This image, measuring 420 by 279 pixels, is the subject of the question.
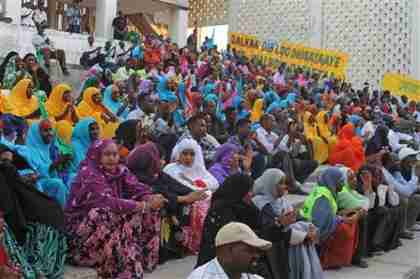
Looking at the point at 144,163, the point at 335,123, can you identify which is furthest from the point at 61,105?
the point at 335,123

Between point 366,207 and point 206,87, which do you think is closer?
point 366,207

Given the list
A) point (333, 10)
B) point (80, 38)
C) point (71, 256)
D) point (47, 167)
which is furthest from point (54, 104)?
point (333, 10)

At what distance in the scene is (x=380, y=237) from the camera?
→ 655cm

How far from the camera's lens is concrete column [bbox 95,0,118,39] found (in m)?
16.8

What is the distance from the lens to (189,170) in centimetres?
539

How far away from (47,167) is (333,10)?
18.1 metres

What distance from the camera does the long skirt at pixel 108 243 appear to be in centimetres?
404

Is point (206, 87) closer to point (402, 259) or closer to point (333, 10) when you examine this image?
point (402, 259)

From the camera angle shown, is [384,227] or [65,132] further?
[384,227]

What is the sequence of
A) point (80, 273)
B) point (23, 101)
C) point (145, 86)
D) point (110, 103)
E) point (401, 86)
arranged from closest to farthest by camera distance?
point (80, 273)
point (23, 101)
point (110, 103)
point (145, 86)
point (401, 86)

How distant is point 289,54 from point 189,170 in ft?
43.1

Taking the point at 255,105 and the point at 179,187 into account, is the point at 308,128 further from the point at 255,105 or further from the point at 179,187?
the point at 179,187

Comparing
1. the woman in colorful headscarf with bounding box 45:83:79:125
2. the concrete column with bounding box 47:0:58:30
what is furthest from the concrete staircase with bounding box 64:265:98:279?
the concrete column with bounding box 47:0:58:30

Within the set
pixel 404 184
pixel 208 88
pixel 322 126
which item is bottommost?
pixel 404 184
